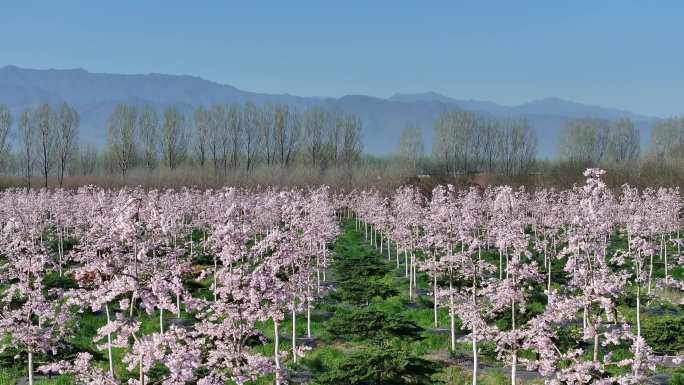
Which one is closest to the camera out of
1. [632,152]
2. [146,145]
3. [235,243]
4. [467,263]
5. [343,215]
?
[235,243]

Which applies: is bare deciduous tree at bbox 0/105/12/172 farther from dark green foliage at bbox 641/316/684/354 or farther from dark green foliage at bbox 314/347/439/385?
dark green foliage at bbox 641/316/684/354

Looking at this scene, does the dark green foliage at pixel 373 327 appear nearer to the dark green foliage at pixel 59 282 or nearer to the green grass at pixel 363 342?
the green grass at pixel 363 342

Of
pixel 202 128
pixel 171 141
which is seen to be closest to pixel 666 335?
pixel 171 141

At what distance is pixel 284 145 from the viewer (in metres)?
116

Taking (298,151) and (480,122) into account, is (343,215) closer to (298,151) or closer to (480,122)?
(298,151)

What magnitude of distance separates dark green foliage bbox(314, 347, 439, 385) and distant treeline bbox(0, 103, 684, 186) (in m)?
62.2

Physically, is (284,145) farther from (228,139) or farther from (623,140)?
(623,140)

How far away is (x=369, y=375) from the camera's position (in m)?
12.8

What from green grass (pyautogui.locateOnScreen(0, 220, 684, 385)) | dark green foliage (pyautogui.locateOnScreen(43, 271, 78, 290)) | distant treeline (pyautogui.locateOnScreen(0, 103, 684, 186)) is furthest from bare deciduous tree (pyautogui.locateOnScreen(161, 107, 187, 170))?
dark green foliage (pyautogui.locateOnScreen(43, 271, 78, 290))

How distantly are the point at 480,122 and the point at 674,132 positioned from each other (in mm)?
39779

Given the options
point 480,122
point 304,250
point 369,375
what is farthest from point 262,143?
point 369,375

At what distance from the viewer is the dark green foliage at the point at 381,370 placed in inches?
505

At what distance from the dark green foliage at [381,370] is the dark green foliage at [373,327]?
4451 millimetres

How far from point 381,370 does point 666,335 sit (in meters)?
9.19
